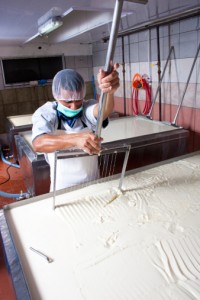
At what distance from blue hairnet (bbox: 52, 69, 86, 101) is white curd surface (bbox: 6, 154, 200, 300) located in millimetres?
553

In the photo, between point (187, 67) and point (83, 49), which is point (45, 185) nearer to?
point (187, 67)

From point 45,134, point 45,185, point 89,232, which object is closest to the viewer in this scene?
point 89,232

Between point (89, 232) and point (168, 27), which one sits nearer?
point (89, 232)

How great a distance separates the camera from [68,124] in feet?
4.79

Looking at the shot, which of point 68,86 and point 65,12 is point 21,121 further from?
point 68,86

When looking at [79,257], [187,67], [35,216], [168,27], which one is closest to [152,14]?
[168,27]

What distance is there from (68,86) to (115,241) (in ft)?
2.70

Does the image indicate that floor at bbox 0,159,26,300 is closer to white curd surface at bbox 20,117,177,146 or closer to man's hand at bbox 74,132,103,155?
white curd surface at bbox 20,117,177,146

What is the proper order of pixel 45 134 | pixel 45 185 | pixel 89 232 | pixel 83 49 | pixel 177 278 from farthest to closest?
pixel 83 49
pixel 45 185
pixel 45 134
pixel 89 232
pixel 177 278

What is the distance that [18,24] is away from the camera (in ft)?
8.48

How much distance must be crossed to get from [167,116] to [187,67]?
0.66 m

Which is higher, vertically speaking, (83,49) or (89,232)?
(83,49)

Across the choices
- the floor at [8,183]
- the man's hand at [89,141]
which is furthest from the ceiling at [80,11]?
the floor at [8,183]

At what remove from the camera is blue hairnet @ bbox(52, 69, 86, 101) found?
138cm
